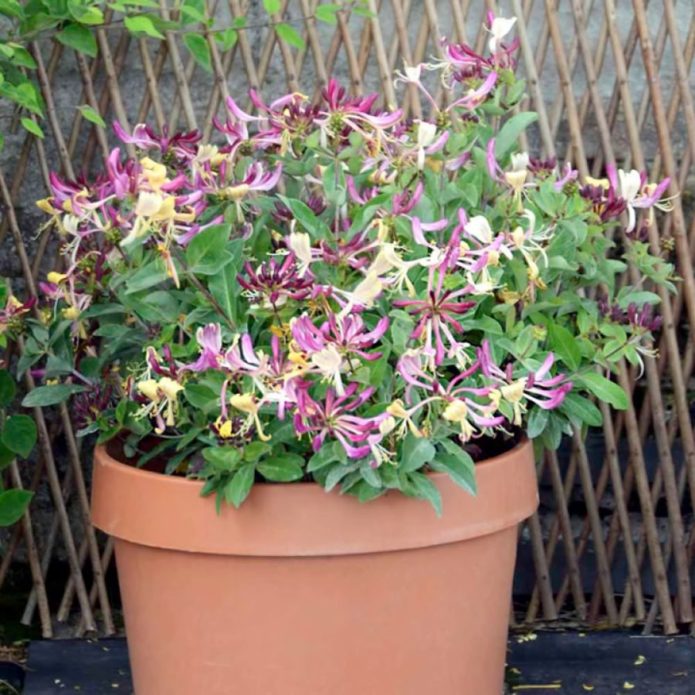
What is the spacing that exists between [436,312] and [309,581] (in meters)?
0.38

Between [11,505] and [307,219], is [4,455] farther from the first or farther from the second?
[307,219]

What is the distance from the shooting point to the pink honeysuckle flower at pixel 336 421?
1468 mm

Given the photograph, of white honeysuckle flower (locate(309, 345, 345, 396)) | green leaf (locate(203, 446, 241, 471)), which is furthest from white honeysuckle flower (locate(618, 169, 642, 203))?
green leaf (locate(203, 446, 241, 471))

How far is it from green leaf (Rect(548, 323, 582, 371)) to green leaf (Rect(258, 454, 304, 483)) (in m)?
0.36

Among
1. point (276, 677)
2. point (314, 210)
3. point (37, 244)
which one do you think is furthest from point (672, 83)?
point (276, 677)

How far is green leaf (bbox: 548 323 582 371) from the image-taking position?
1.68 meters

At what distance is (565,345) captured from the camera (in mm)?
1686

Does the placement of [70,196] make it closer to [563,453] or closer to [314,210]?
[314,210]

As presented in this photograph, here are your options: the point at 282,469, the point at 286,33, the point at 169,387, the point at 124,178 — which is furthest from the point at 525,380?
the point at 286,33

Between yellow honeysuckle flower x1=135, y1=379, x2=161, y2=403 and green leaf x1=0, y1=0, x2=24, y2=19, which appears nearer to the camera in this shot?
yellow honeysuckle flower x1=135, y1=379, x2=161, y2=403

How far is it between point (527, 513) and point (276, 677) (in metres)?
0.39

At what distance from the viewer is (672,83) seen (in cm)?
244

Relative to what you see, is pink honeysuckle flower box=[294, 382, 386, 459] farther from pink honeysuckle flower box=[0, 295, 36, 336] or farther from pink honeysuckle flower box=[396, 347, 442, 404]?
pink honeysuckle flower box=[0, 295, 36, 336]

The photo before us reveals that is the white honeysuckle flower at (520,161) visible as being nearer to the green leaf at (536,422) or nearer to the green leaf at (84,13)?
the green leaf at (536,422)
